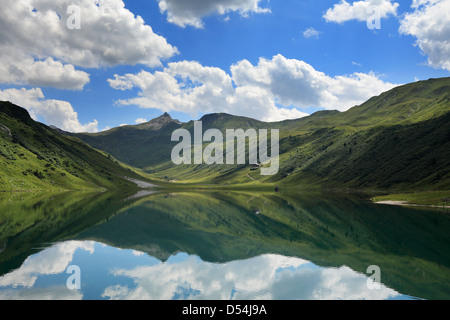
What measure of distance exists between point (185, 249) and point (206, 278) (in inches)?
665

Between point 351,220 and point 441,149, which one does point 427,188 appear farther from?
point 351,220

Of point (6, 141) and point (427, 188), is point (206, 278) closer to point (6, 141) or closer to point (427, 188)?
point (427, 188)

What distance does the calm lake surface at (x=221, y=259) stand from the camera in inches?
1109

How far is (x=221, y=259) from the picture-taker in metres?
42.7

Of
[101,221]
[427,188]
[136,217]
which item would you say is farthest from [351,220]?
[427,188]

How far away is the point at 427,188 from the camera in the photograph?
15200 cm

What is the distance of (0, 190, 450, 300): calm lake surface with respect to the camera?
2817cm

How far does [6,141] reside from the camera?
188 metres
